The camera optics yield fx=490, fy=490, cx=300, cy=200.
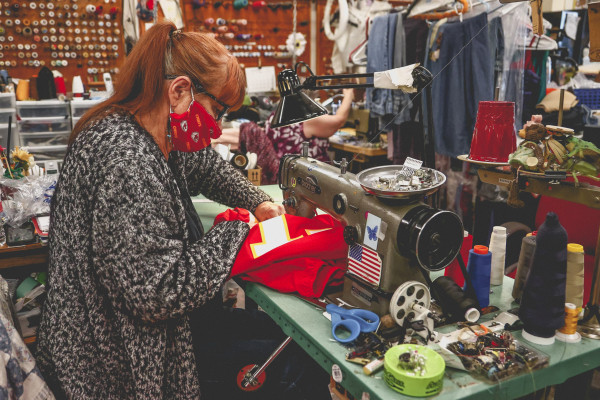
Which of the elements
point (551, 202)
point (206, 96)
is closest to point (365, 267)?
point (206, 96)

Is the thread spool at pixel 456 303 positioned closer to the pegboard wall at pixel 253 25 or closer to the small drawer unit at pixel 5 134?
the small drawer unit at pixel 5 134

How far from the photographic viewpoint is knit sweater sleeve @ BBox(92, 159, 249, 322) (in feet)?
3.95

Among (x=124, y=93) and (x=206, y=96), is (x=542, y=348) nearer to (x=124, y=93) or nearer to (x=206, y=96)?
(x=206, y=96)

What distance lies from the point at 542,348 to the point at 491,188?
2540 millimetres

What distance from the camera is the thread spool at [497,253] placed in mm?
1536

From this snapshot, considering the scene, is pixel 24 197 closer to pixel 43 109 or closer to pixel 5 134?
pixel 5 134

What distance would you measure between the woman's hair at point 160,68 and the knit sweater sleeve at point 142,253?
10.6 inches

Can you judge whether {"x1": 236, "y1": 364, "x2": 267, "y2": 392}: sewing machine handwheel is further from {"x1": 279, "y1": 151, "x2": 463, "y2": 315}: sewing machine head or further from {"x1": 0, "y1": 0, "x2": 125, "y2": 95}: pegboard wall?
{"x1": 0, "y1": 0, "x2": 125, "y2": 95}: pegboard wall

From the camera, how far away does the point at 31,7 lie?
16.4ft

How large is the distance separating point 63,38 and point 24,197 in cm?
353

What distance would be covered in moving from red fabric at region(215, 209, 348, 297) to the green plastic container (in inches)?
16.8

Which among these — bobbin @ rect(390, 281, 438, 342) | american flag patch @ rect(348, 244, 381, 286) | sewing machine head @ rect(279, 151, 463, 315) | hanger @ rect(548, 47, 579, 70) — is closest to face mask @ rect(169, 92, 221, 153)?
sewing machine head @ rect(279, 151, 463, 315)

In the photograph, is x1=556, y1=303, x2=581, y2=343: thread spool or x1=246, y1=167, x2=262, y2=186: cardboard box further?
x1=246, y1=167, x2=262, y2=186: cardboard box

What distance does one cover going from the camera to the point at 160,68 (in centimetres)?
141
